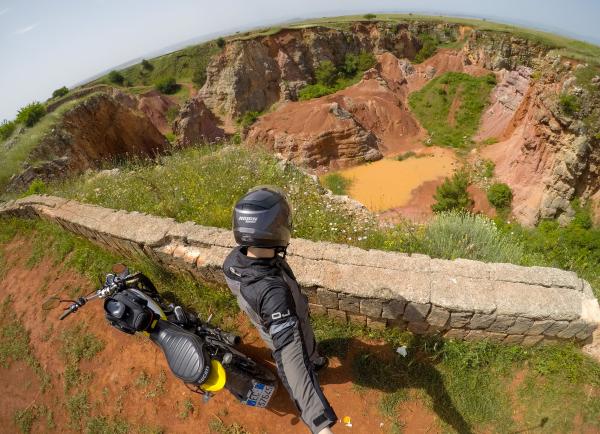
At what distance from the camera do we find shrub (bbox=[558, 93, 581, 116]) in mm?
14062

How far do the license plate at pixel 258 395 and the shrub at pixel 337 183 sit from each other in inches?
719

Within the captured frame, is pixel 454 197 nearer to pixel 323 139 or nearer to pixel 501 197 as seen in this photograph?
pixel 501 197

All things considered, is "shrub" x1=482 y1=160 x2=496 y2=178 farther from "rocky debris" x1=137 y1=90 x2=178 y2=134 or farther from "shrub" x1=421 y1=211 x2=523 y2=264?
"rocky debris" x1=137 y1=90 x2=178 y2=134

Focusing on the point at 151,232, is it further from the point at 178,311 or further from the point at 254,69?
the point at 254,69

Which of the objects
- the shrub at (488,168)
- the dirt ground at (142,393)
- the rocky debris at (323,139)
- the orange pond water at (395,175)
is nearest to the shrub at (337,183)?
the orange pond water at (395,175)

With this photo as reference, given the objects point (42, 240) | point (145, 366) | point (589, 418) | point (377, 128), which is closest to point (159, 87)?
point (377, 128)

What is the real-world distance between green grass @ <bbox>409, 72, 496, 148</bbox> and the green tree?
961cm

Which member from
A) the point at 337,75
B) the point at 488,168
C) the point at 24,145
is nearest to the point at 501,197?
the point at 488,168

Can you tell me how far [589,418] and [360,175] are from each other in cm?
2064

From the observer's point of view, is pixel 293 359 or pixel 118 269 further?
pixel 118 269

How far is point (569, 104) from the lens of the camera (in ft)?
46.6

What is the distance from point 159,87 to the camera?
45.2 meters

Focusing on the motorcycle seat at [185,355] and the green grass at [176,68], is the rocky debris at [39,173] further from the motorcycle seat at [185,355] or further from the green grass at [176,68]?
the green grass at [176,68]

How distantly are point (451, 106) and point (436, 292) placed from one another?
30.7 m
